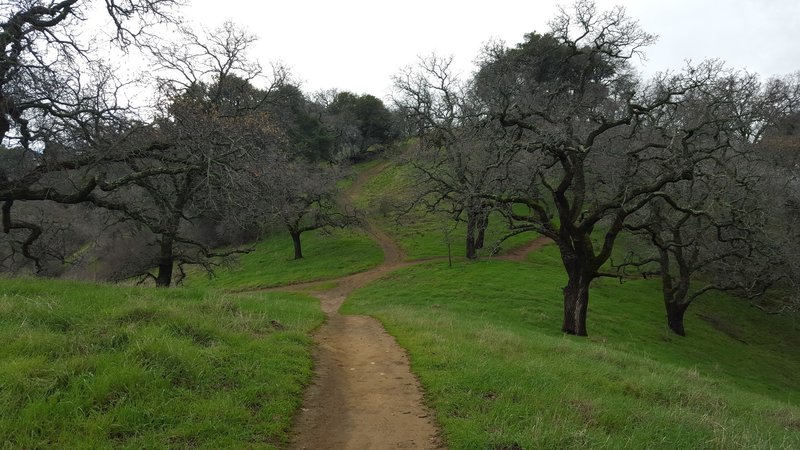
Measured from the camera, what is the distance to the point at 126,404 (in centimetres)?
495

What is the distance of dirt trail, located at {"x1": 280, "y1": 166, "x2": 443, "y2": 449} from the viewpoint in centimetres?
544

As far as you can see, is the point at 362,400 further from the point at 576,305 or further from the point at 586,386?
the point at 576,305

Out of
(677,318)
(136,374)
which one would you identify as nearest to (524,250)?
(677,318)

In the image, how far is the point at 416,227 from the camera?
148 feet

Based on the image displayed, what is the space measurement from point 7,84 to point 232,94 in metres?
16.7

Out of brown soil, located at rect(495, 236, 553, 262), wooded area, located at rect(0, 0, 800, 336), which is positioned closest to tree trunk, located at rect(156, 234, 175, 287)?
wooded area, located at rect(0, 0, 800, 336)

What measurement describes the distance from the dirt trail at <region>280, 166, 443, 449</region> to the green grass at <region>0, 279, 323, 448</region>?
327 mm

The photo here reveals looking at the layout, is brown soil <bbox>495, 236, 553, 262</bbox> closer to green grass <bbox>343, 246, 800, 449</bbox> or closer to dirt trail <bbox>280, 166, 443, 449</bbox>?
green grass <bbox>343, 246, 800, 449</bbox>

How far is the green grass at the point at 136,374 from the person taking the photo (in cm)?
456

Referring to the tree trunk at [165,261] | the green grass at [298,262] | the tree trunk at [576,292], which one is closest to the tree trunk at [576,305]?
the tree trunk at [576,292]

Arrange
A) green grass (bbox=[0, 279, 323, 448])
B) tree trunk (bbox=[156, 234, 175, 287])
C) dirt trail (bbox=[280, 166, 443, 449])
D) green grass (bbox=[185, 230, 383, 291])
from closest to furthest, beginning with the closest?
green grass (bbox=[0, 279, 323, 448]) < dirt trail (bbox=[280, 166, 443, 449]) < tree trunk (bbox=[156, 234, 175, 287]) < green grass (bbox=[185, 230, 383, 291])

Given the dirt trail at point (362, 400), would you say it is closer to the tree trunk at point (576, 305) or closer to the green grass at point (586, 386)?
the green grass at point (586, 386)

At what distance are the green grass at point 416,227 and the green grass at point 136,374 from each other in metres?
23.6

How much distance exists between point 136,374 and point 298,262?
3259cm
